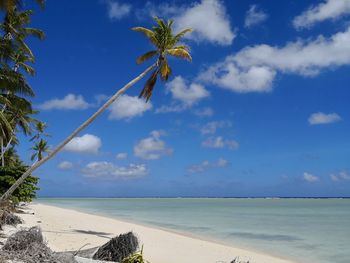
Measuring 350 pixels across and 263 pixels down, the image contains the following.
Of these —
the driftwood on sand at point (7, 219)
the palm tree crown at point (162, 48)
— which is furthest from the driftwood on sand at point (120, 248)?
the palm tree crown at point (162, 48)

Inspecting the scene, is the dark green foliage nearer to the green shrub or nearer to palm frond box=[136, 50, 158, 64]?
the green shrub

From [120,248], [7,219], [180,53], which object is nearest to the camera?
[120,248]

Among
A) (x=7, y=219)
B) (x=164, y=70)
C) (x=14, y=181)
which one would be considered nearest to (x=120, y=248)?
(x=7, y=219)

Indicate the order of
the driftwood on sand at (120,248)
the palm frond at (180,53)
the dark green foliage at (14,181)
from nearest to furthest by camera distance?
the driftwood on sand at (120,248) < the palm frond at (180,53) < the dark green foliage at (14,181)

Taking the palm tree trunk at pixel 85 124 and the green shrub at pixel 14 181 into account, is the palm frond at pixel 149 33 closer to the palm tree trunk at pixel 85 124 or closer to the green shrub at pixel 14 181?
the palm tree trunk at pixel 85 124

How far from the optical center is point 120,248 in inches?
315

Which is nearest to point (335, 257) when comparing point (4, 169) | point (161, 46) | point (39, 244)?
point (161, 46)

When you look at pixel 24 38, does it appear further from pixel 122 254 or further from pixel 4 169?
pixel 122 254

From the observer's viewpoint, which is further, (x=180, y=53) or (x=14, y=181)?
(x=14, y=181)

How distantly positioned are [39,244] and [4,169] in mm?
17651

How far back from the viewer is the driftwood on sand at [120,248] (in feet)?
26.1

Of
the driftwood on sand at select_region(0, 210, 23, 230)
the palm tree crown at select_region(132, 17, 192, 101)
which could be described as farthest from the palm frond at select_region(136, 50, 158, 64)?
the driftwood on sand at select_region(0, 210, 23, 230)

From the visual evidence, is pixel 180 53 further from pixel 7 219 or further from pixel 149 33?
pixel 7 219

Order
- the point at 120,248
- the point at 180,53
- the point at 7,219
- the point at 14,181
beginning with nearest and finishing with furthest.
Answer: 1. the point at 120,248
2. the point at 7,219
3. the point at 180,53
4. the point at 14,181
